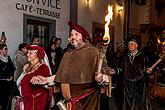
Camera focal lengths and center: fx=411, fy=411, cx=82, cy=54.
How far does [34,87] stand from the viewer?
5727 mm

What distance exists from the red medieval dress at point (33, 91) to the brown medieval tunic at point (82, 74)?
2.37ft

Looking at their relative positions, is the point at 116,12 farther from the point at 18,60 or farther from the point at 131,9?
the point at 18,60

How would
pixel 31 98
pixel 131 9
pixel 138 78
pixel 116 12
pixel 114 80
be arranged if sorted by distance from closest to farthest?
1. pixel 31 98
2. pixel 138 78
3. pixel 114 80
4. pixel 116 12
5. pixel 131 9

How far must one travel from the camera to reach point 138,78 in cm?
847

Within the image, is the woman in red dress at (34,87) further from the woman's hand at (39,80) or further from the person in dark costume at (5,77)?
the person in dark costume at (5,77)

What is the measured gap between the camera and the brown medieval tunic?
488 centimetres

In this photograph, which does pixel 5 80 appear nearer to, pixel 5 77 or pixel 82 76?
pixel 5 77

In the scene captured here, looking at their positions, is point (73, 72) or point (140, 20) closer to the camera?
point (73, 72)

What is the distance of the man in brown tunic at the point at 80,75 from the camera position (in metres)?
4.89

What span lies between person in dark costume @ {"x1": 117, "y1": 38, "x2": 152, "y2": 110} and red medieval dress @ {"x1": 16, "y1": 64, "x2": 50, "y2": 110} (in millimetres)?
3111

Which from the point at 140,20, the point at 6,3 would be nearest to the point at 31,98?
the point at 6,3

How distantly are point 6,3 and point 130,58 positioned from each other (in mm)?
3461

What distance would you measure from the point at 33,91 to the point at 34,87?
6 cm

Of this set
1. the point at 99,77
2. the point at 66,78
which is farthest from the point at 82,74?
the point at 99,77
